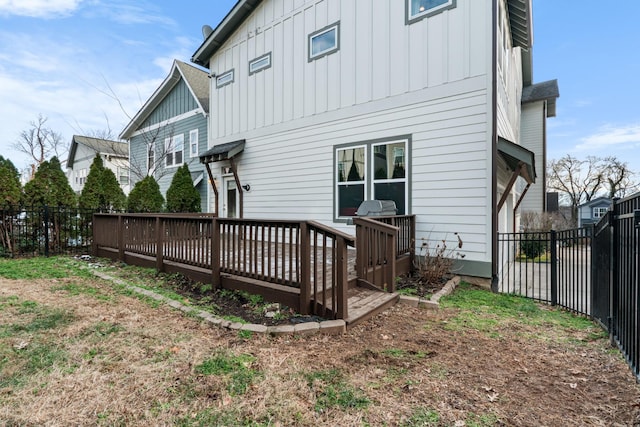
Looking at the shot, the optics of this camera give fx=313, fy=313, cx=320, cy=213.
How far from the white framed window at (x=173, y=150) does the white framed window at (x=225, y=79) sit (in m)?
4.04

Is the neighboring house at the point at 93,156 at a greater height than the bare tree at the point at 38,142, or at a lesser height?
lesser

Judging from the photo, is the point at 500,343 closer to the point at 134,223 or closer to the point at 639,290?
the point at 639,290

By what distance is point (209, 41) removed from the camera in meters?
10.7

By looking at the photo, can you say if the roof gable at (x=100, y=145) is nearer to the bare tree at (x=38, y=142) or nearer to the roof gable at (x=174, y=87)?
the bare tree at (x=38, y=142)

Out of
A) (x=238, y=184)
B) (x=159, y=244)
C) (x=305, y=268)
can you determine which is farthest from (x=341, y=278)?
(x=238, y=184)

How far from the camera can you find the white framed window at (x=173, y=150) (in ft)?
46.4

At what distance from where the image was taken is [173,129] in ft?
47.4

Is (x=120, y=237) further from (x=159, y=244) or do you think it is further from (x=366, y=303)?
(x=366, y=303)

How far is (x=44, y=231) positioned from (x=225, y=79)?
701cm

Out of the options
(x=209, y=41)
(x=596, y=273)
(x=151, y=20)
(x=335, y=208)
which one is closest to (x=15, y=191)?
(x=209, y=41)

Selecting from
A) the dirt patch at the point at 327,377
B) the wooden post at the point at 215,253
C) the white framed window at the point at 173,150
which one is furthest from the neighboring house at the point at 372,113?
the white framed window at the point at 173,150

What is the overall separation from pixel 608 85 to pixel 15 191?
1394 inches

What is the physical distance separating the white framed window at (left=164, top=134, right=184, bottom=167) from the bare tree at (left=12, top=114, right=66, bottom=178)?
15.6m

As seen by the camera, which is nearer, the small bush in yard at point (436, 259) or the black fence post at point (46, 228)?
the small bush in yard at point (436, 259)
